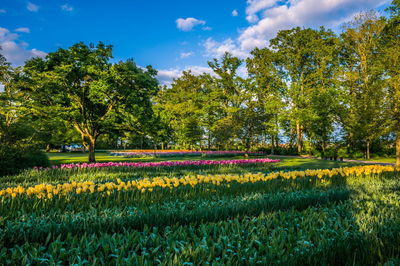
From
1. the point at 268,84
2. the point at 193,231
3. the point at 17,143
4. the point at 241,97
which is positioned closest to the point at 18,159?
the point at 17,143

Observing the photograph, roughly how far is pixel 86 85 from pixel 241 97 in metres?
24.2

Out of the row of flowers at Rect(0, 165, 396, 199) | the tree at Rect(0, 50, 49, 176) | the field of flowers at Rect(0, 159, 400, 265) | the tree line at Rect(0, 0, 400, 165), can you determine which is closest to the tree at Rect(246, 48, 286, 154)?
the tree line at Rect(0, 0, 400, 165)

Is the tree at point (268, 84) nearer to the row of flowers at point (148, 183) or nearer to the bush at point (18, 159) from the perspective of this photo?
the row of flowers at point (148, 183)

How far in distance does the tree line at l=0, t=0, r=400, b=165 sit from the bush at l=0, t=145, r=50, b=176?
94 cm

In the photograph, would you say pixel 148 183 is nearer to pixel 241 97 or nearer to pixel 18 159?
pixel 18 159

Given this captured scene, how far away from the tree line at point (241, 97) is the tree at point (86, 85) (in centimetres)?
6

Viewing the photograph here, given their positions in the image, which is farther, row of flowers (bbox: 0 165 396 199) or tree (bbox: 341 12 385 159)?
tree (bbox: 341 12 385 159)

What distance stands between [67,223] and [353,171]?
7866mm

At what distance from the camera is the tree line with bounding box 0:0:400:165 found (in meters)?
11.6

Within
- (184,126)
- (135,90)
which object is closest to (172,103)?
(184,126)

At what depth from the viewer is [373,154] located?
22.2 metres

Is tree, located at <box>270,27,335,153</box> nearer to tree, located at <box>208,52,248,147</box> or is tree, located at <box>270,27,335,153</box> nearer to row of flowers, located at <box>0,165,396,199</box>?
tree, located at <box>208,52,248,147</box>

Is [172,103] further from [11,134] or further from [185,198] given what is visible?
[185,198]

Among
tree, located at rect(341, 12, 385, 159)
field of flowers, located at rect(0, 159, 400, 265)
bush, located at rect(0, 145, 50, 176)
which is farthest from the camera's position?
tree, located at rect(341, 12, 385, 159)
